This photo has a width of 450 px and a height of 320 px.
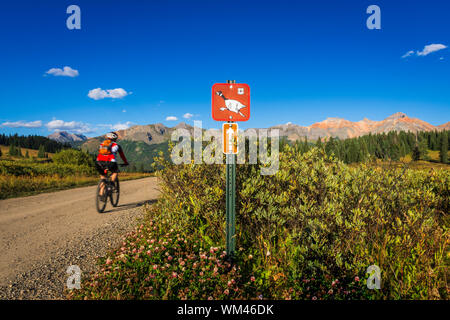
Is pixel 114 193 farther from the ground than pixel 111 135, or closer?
closer

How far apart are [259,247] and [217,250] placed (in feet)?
3.03

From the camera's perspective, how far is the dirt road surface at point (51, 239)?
4316mm

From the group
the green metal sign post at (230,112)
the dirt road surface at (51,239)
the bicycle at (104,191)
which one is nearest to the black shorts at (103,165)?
the bicycle at (104,191)

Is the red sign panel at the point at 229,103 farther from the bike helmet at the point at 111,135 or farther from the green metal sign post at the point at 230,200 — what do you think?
the bike helmet at the point at 111,135

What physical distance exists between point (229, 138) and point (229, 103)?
2.25ft

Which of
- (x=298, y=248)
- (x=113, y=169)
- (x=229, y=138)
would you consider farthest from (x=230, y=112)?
(x=113, y=169)

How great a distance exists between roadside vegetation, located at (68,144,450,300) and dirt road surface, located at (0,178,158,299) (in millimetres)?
772

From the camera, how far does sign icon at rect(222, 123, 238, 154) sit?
4.17 m

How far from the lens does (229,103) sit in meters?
4.37

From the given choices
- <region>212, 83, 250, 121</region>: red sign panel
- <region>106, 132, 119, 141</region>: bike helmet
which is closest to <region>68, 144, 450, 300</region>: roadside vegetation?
<region>212, 83, 250, 121</region>: red sign panel

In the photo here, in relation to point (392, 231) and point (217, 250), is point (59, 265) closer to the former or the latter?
point (217, 250)

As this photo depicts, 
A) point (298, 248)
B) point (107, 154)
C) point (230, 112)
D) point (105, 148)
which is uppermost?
point (230, 112)

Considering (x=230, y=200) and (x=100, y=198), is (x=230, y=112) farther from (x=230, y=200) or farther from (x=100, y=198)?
(x=100, y=198)

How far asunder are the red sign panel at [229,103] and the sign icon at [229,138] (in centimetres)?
13
